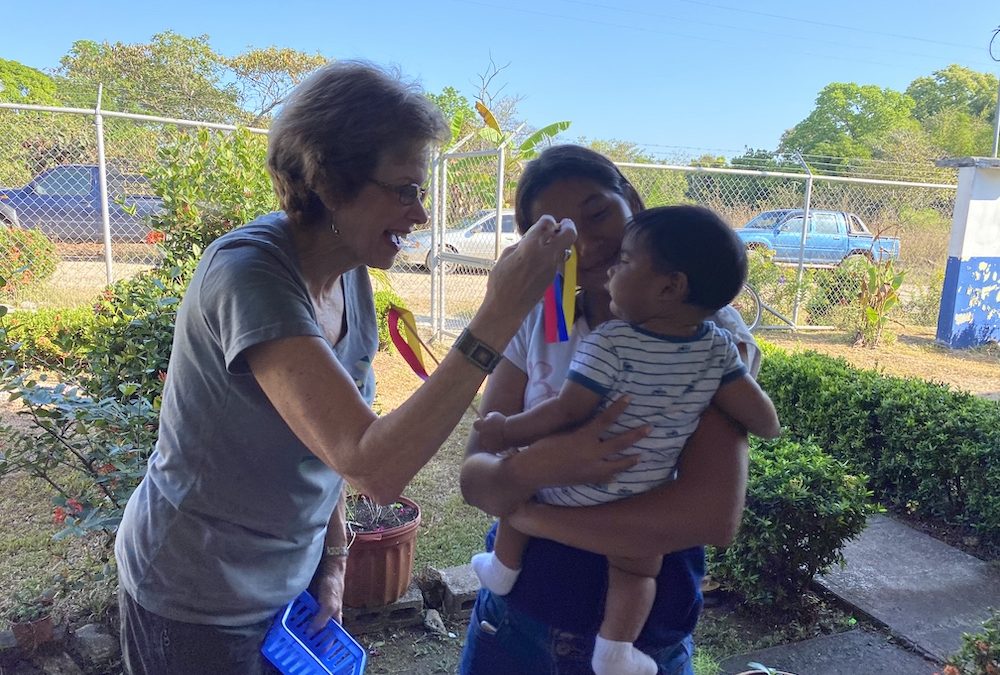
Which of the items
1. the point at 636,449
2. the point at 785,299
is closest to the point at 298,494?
the point at 636,449

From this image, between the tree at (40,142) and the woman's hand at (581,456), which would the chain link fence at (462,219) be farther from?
the woman's hand at (581,456)

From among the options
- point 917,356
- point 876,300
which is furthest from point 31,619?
point 876,300

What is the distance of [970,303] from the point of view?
9.31m

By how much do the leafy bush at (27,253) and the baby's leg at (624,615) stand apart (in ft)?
21.4

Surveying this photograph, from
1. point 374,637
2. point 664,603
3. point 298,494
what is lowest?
point 374,637

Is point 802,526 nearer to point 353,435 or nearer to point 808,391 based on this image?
point 808,391

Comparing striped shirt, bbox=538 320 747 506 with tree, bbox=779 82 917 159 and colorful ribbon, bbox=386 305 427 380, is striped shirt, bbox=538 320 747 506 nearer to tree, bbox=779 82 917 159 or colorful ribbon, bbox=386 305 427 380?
colorful ribbon, bbox=386 305 427 380

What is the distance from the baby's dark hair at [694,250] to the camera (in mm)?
1388

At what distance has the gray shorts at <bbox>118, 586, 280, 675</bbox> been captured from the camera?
4.63ft

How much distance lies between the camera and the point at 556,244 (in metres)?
1.24

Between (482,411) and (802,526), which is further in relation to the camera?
(802,526)

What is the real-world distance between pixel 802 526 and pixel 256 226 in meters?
2.62

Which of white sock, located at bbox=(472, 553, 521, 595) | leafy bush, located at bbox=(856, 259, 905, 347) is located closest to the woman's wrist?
white sock, located at bbox=(472, 553, 521, 595)

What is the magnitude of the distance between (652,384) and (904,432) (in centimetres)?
352
